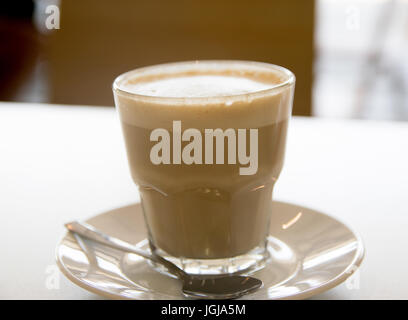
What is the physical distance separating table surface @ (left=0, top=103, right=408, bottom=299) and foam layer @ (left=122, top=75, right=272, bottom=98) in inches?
7.3

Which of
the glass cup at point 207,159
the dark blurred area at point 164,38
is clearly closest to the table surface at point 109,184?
the glass cup at point 207,159

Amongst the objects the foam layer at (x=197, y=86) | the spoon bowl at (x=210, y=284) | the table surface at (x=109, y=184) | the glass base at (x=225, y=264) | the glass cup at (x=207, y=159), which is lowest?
the glass base at (x=225, y=264)

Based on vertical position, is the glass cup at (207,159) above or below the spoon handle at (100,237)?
above

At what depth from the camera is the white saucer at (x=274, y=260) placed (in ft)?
1.83

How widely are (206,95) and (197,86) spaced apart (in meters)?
0.06

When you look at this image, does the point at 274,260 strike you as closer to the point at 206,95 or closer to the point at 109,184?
the point at 206,95

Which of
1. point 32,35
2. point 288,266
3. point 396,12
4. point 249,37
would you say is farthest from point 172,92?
point 32,35

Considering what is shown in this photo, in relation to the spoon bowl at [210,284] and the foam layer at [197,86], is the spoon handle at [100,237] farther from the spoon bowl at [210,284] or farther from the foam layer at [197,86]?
the foam layer at [197,86]

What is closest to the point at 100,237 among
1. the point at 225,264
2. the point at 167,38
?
the point at 225,264

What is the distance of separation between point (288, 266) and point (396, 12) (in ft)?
9.51

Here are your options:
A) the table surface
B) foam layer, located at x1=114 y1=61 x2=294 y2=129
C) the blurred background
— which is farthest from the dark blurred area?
foam layer, located at x1=114 y1=61 x2=294 y2=129

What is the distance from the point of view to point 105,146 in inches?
41.2

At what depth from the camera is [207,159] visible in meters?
0.60

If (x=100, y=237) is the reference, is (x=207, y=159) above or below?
above
